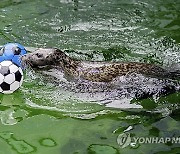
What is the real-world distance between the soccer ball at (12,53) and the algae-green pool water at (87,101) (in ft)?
1.92

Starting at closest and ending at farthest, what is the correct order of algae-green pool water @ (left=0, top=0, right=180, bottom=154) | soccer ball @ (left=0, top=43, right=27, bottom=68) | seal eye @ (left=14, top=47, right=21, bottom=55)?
algae-green pool water @ (left=0, top=0, right=180, bottom=154), soccer ball @ (left=0, top=43, right=27, bottom=68), seal eye @ (left=14, top=47, right=21, bottom=55)

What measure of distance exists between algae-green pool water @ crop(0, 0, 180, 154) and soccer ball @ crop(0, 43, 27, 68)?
58cm

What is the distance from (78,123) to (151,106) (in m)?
1.22

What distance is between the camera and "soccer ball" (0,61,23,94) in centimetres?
702

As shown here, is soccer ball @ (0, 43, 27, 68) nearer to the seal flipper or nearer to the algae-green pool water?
the algae-green pool water

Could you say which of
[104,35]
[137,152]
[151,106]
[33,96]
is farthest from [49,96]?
[104,35]

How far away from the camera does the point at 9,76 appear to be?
7023 millimetres

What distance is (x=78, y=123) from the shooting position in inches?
275

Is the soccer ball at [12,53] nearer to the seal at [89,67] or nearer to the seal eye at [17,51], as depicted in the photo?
the seal eye at [17,51]

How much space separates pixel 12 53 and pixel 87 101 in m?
1.40

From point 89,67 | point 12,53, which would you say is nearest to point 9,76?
point 12,53

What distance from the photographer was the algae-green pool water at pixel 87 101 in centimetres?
650

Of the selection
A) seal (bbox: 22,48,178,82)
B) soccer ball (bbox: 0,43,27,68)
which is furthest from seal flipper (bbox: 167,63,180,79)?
soccer ball (bbox: 0,43,27,68)

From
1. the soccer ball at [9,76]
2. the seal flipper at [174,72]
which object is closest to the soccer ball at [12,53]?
the soccer ball at [9,76]
